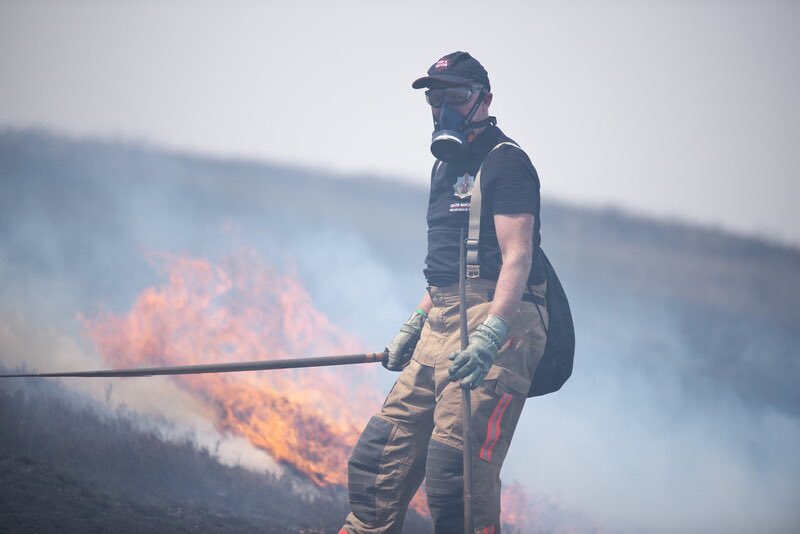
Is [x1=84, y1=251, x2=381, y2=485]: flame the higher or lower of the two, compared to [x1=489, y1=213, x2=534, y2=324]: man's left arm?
lower

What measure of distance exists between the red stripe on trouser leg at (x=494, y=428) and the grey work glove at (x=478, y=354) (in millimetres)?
186

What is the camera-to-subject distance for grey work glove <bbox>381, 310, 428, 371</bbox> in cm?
484

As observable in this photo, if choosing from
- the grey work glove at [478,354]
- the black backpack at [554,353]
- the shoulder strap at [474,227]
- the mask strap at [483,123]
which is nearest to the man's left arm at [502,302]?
the grey work glove at [478,354]

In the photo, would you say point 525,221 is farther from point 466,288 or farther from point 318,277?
point 318,277

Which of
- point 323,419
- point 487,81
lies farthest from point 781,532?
point 487,81

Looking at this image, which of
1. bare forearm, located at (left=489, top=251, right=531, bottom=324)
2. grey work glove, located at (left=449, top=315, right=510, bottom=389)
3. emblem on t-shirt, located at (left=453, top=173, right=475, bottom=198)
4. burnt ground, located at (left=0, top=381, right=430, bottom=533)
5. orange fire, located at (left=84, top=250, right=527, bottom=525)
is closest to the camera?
grey work glove, located at (left=449, top=315, right=510, bottom=389)

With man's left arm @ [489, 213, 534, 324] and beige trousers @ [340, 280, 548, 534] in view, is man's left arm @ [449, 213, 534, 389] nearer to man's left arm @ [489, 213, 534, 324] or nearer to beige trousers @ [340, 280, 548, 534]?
man's left arm @ [489, 213, 534, 324]

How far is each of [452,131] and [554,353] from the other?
131 centimetres

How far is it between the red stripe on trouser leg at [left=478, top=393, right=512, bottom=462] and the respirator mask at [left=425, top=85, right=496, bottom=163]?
1.32 m

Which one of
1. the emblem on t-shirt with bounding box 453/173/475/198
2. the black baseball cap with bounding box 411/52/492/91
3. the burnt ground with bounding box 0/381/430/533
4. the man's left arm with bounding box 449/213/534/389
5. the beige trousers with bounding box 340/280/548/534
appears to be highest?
the black baseball cap with bounding box 411/52/492/91

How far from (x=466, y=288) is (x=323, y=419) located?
5.43 meters

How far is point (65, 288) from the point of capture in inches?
432

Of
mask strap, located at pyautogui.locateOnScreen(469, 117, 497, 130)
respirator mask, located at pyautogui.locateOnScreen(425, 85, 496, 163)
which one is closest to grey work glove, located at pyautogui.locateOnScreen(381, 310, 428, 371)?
respirator mask, located at pyautogui.locateOnScreen(425, 85, 496, 163)

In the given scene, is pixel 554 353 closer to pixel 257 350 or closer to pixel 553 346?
pixel 553 346
